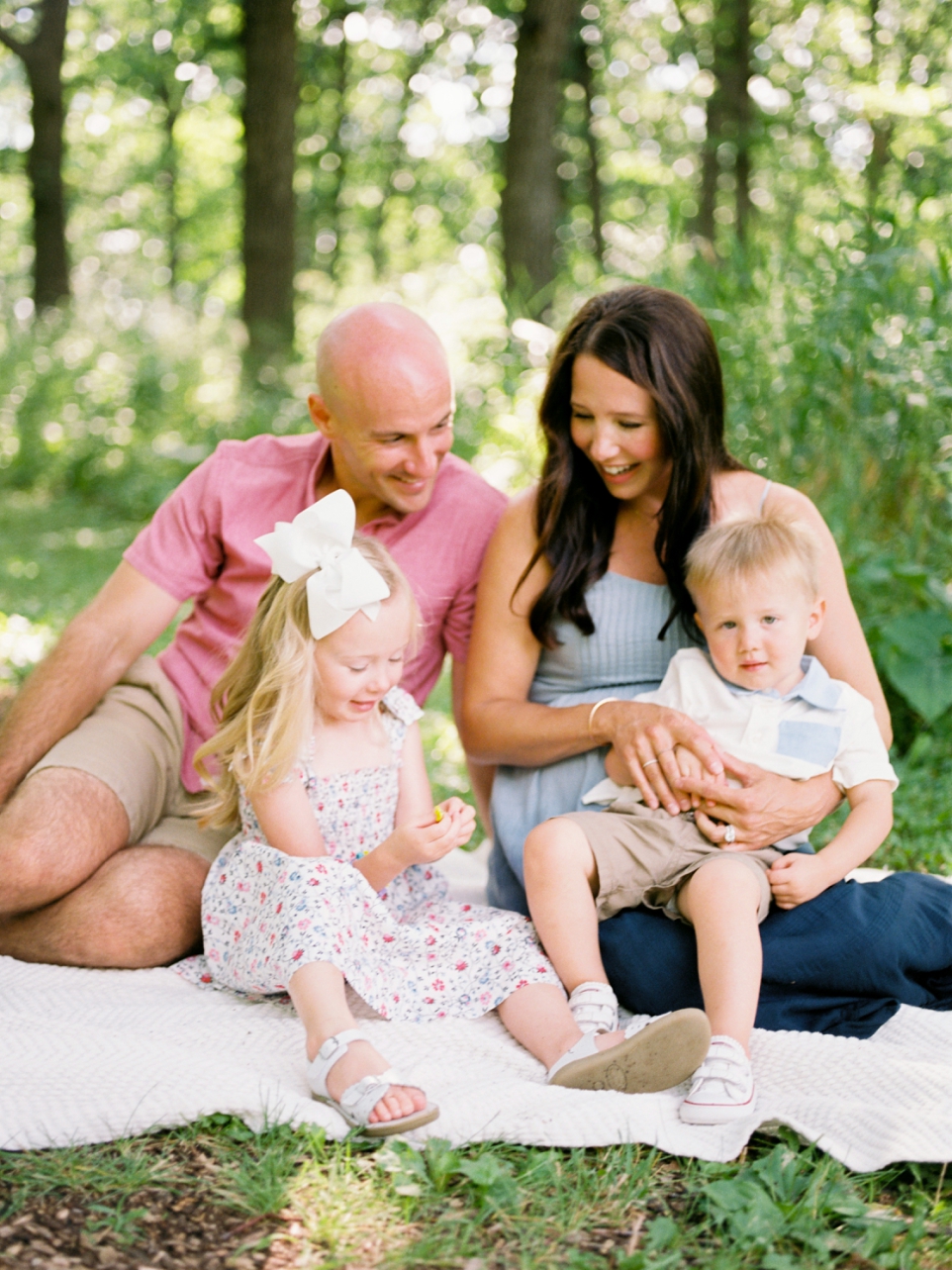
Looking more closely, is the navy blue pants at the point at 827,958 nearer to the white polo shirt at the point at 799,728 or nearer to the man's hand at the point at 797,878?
the man's hand at the point at 797,878

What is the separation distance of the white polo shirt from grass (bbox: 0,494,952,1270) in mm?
783

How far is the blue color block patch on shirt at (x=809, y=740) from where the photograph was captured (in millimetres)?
2568

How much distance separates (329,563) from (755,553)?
0.86m

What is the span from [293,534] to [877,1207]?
5.24 feet

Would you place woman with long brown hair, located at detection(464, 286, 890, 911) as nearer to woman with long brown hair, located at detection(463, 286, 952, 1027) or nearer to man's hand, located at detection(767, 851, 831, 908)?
woman with long brown hair, located at detection(463, 286, 952, 1027)

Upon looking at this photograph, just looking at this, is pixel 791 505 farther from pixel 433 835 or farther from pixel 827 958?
pixel 433 835

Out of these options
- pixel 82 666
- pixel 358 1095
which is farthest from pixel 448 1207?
pixel 82 666

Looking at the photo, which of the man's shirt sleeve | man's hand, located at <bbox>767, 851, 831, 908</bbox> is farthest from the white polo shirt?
the man's shirt sleeve

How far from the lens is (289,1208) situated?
1.81 metres

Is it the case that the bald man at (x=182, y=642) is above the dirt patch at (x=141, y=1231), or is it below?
above

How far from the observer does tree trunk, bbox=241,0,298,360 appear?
1064 cm

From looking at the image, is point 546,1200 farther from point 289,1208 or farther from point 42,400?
point 42,400

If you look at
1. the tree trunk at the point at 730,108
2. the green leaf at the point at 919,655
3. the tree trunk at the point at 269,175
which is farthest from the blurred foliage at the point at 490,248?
the tree trunk at the point at 269,175

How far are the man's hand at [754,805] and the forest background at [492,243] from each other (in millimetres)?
759
